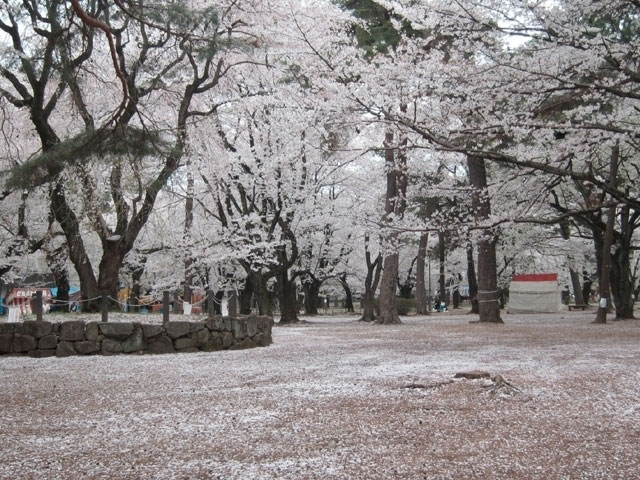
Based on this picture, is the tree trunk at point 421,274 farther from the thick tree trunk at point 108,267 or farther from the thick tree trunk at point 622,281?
the thick tree trunk at point 108,267

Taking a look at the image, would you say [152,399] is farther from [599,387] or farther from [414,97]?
[414,97]

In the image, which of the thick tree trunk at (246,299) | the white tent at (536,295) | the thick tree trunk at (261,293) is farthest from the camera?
the white tent at (536,295)

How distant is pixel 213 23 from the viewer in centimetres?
499

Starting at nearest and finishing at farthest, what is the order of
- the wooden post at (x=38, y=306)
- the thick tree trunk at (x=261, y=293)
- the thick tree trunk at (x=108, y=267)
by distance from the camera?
the wooden post at (x=38, y=306) < the thick tree trunk at (x=108, y=267) < the thick tree trunk at (x=261, y=293)

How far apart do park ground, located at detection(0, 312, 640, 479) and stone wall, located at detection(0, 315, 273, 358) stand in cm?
82

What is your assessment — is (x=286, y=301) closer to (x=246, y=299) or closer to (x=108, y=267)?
(x=246, y=299)

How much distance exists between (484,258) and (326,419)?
36.6 ft

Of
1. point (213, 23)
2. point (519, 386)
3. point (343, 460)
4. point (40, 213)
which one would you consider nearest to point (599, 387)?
point (519, 386)

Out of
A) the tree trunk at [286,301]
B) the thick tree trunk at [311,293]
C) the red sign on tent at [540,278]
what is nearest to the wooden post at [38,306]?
the tree trunk at [286,301]

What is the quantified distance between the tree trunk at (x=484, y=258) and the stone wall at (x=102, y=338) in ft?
26.0

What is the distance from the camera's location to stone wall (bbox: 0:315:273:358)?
7.81 m

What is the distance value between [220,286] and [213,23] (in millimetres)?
19475

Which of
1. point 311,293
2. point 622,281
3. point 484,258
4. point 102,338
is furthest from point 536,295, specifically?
point 102,338

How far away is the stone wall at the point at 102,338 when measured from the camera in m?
7.81
